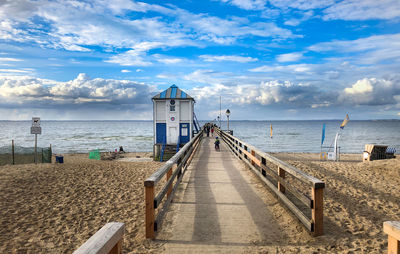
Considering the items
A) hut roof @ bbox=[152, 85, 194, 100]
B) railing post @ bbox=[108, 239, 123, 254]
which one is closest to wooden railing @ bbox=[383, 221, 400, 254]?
railing post @ bbox=[108, 239, 123, 254]

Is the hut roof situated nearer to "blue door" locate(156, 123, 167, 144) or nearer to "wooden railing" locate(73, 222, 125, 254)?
"blue door" locate(156, 123, 167, 144)

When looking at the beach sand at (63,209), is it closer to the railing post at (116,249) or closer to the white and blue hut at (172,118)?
the railing post at (116,249)

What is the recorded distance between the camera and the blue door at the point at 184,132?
93.1ft

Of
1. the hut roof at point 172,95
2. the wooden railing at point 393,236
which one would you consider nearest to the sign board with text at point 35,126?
the hut roof at point 172,95

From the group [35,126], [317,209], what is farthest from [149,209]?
[35,126]

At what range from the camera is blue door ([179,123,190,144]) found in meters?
28.4

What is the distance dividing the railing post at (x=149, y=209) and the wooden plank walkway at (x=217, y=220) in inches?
7.4

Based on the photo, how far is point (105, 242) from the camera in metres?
1.80

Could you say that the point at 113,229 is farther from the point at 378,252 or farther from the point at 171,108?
the point at 171,108

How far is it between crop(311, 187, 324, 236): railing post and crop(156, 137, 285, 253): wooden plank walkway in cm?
60

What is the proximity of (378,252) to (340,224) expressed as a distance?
1.29 m

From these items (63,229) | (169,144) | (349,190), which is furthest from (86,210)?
(169,144)

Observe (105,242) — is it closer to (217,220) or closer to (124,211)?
(217,220)

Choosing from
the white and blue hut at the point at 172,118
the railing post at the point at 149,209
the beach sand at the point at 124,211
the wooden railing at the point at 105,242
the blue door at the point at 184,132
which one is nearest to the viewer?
the wooden railing at the point at 105,242
